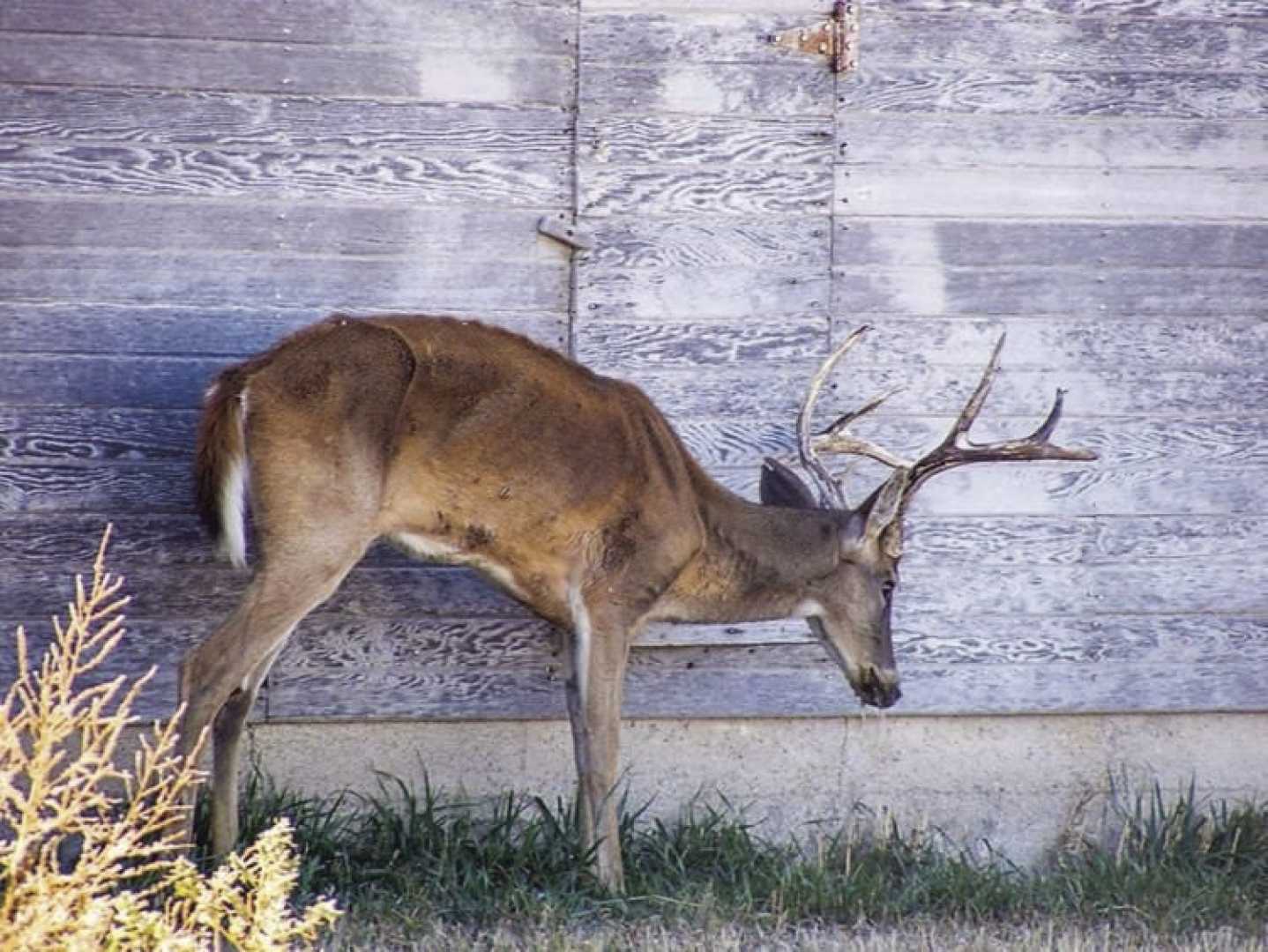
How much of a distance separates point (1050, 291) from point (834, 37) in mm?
1160

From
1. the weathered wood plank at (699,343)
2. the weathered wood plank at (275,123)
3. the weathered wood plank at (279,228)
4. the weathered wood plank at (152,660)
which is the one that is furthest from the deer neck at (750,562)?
the weathered wood plank at (152,660)

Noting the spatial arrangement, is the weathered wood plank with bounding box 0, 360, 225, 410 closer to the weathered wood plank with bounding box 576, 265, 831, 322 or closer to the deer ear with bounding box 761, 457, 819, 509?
the weathered wood plank with bounding box 576, 265, 831, 322

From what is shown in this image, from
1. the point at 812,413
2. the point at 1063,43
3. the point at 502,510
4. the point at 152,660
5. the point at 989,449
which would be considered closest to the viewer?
the point at 502,510

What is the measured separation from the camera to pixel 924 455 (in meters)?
7.21

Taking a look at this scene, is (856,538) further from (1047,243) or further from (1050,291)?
(1047,243)

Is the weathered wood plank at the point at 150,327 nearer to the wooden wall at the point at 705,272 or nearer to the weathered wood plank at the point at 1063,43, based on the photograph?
the wooden wall at the point at 705,272

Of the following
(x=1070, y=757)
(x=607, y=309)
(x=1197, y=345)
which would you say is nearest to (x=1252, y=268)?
(x=1197, y=345)

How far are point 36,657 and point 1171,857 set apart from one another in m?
3.90

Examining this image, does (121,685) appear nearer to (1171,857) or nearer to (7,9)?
(7,9)

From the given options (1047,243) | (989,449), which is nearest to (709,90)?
(1047,243)

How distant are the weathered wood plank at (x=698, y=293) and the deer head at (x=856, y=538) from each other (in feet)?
0.80

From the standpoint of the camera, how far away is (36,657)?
6715 millimetres

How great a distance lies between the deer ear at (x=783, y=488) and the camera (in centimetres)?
712

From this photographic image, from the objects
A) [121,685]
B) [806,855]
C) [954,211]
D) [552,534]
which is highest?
[954,211]
